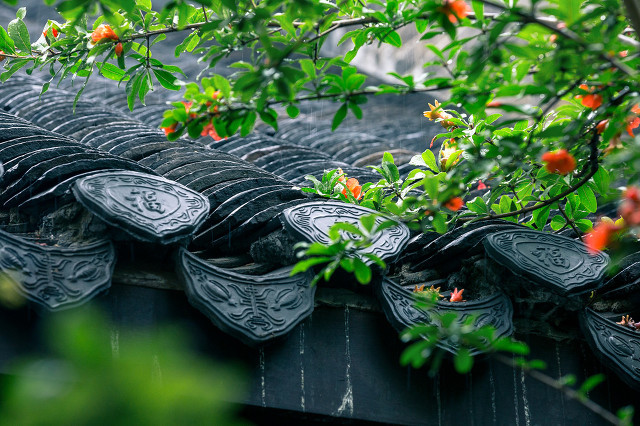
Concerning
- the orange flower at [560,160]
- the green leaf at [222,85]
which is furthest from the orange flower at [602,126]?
the green leaf at [222,85]

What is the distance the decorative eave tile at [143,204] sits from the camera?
2238 mm

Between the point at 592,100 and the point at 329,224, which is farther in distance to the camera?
the point at 329,224

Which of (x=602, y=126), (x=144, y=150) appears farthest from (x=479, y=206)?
(x=144, y=150)

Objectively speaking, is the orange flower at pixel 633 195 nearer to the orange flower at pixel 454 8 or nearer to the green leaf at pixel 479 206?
the orange flower at pixel 454 8

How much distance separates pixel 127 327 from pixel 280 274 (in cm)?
50

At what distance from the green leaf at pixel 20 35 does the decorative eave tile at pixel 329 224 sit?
4.42 feet

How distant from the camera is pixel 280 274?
2.50 meters

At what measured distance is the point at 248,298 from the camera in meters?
2.39

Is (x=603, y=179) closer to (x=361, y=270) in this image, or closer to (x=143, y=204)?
(x=361, y=270)

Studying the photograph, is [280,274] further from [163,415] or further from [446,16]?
[163,415]

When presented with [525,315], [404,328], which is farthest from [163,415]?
[525,315]

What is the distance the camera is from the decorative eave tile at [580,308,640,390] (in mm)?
2760

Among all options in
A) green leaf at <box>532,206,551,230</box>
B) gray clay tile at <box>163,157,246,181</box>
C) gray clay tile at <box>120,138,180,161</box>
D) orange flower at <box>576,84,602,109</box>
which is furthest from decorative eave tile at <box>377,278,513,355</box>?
gray clay tile at <box>120,138,180,161</box>

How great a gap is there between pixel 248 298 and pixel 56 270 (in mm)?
570
